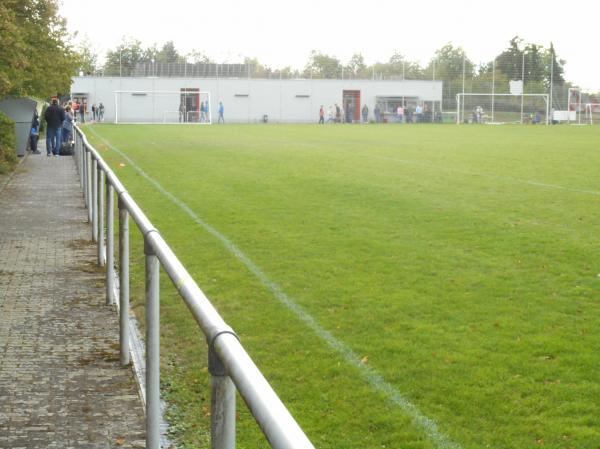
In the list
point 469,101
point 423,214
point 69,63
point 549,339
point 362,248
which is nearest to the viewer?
point 549,339

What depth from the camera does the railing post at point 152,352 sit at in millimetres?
4379

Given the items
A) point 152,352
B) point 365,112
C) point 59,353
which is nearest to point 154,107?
point 365,112

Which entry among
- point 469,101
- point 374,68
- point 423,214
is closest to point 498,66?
point 469,101

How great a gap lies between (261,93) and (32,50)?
54076 millimetres

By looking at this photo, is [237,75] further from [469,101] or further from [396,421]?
[396,421]

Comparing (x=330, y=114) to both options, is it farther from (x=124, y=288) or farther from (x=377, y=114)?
(x=124, y=288)

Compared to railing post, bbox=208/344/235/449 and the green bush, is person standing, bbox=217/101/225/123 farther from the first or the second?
railing post, bbox=208/344/235/449

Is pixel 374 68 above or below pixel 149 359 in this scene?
above

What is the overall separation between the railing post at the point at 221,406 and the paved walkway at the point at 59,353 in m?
2.40

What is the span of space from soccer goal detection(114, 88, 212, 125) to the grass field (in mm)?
54801

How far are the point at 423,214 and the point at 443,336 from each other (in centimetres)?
783

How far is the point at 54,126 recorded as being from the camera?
3158 cm

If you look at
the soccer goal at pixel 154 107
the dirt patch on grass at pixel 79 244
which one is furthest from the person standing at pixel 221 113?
the dirt patch on grass at pixel 79 244

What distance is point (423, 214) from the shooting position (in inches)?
595
